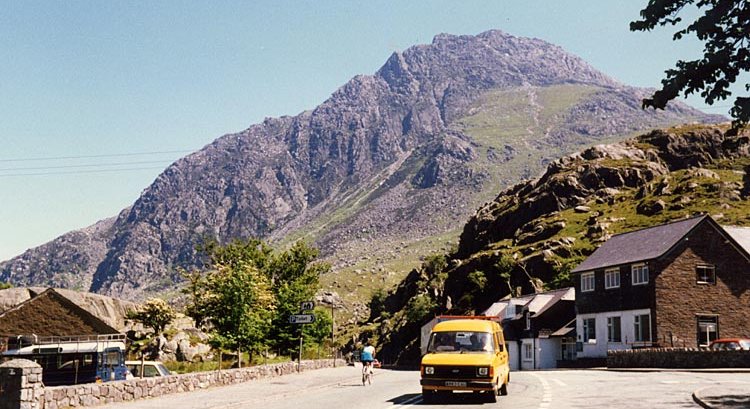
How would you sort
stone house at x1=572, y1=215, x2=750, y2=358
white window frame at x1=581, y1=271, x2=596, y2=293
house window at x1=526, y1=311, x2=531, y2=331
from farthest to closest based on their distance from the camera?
house window at x1=526, y1=311, x2=531, y2=331 → white window frame at x1=581, y1=271, x2=596, y2=293 → stone house at x1=572, y1=215, x2=750, y2=358

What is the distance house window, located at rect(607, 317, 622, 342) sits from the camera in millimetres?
61062

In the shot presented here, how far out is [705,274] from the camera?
5762cm

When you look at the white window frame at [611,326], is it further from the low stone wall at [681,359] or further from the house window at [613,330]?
the low stone wall at [681,359]

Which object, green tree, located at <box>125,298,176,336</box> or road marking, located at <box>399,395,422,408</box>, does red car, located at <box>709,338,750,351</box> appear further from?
green tree, located at <box>125,298,176,336</box>

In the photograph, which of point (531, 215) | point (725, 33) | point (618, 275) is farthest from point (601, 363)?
point (531, 215)

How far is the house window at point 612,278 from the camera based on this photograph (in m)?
61.6

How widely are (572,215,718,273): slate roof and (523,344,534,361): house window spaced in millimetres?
15412

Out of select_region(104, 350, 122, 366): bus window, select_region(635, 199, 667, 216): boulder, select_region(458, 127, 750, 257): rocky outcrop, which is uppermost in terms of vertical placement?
select_region(458, 127, 750, 257): rocky outcrop

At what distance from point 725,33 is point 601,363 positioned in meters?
45.8

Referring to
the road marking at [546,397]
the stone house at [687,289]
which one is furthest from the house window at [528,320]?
the road marking at [546,397]

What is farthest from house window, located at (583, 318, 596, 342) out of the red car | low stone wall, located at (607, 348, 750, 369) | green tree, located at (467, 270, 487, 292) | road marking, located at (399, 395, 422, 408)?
green tree, located at (467, 270, 487, 292)

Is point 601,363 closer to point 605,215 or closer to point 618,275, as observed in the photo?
point 618,275

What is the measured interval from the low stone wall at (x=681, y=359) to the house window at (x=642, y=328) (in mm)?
9415

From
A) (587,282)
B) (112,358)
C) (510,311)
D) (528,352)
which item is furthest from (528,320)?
(112,358)
